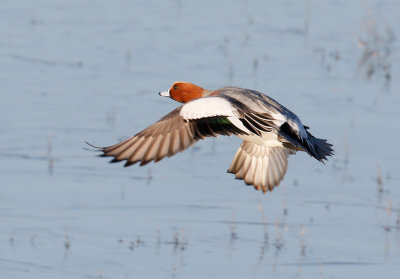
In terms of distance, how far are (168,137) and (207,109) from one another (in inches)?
8.5

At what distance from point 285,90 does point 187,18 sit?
2853 mm

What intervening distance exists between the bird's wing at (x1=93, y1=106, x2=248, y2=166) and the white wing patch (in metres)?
0.04

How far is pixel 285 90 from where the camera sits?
30.2ft

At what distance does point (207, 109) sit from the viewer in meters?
4.27

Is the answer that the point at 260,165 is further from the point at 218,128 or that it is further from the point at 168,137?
the point at 168,137

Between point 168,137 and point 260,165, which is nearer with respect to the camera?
point 168,137

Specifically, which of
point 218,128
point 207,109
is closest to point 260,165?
point 218,128

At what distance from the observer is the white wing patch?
4.27 meters

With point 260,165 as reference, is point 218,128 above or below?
above

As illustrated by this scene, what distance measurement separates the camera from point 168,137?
4.30 metres

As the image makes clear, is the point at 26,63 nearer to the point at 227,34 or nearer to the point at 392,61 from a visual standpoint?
the point at 227,34

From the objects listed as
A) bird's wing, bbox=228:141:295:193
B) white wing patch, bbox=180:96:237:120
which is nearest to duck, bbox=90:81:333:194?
white wing patch, bbox=180:96:237:120

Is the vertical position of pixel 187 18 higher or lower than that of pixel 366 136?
higher

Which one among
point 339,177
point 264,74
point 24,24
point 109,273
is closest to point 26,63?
point 24,24
